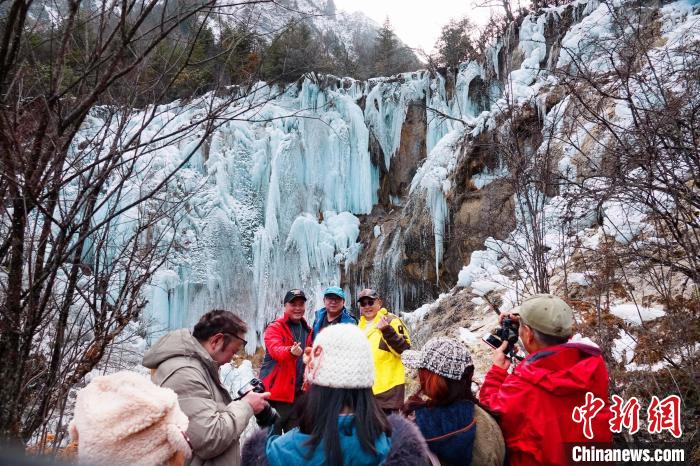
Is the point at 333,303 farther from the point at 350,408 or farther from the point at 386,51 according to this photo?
the point at 386,51

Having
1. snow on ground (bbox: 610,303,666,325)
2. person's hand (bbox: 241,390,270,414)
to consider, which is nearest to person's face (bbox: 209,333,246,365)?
person's hand (bbox: 241,390,270,414)

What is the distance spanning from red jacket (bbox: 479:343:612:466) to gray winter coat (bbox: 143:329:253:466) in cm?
92

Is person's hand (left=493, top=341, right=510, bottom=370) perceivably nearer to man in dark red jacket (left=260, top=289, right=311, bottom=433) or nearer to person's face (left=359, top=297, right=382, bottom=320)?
person's face (left=359, top=297, right=382, bottom=320)

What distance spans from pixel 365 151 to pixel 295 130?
234 centimetres

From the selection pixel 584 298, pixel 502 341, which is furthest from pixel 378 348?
pixel 584 298

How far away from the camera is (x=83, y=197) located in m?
1.63

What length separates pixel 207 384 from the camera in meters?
1.60

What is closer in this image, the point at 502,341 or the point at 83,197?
the point at 83,197

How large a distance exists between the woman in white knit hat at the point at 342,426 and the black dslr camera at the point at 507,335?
90 cm

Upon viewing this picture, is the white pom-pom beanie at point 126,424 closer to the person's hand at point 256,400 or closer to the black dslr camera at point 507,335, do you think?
the person's hand at point 256,400

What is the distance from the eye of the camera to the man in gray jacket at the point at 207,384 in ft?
4.80

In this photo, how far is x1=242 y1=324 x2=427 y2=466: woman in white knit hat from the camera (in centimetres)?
116

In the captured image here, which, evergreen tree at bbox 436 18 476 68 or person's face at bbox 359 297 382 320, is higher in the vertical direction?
evergreen tree at bbox 436 18 476 68

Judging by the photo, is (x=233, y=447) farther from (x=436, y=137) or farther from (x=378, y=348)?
(x=436, y=137)
